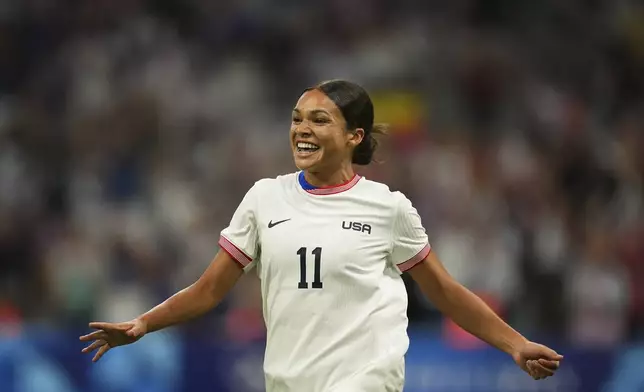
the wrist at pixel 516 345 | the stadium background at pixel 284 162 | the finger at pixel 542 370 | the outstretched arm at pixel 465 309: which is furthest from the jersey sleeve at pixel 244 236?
the stadium background at pixel 284 162

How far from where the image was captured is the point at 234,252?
17.1ft

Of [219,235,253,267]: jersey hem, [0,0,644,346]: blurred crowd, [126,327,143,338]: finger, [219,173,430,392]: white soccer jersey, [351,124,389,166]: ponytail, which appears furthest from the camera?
[0,0,644,346]: blurred crowd

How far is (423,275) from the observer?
534 centimetres

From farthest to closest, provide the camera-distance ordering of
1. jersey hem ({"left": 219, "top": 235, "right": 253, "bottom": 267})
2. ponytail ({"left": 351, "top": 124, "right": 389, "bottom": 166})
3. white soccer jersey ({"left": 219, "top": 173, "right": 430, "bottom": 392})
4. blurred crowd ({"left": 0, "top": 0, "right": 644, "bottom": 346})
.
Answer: blurred crowd ({"left": 0, "top": 0, "right": 644, "bottom": 346}) → ponytail ({"left": 351, "top": 124, "right": 389, "bottom": 166}) → jersey hem ({"left": 219, "top": 235, "right": 253, "bottom": 267}) → white soccer jersey ({"left": 219, "top": 173, "right": 430, "bottom": 392})

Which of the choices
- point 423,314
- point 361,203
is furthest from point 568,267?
point 361,203

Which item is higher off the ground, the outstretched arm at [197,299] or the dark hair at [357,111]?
the dark hair at [357,111]

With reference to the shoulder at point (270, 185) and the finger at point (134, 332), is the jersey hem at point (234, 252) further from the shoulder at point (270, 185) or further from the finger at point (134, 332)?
the finger at point (134, 332)

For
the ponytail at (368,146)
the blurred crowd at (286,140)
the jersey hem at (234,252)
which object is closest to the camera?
the jersey hem at (234,252)

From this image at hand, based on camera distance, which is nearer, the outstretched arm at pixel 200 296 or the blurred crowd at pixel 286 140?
the outstretched arm at pixel 200 296

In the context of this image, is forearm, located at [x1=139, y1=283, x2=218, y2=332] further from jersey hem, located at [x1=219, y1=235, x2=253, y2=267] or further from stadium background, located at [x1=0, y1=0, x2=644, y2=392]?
stadium background, located at [x1=0, y1=0, x2=644, y2=392]

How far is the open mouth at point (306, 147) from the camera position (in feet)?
16.8

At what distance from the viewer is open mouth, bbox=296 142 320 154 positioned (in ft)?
16.8

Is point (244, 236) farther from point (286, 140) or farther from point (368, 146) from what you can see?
point (286, 140)

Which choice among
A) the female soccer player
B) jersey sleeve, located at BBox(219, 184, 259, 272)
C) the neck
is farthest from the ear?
jersey sleeve, located at BBox(219, 184, 259, 272)
